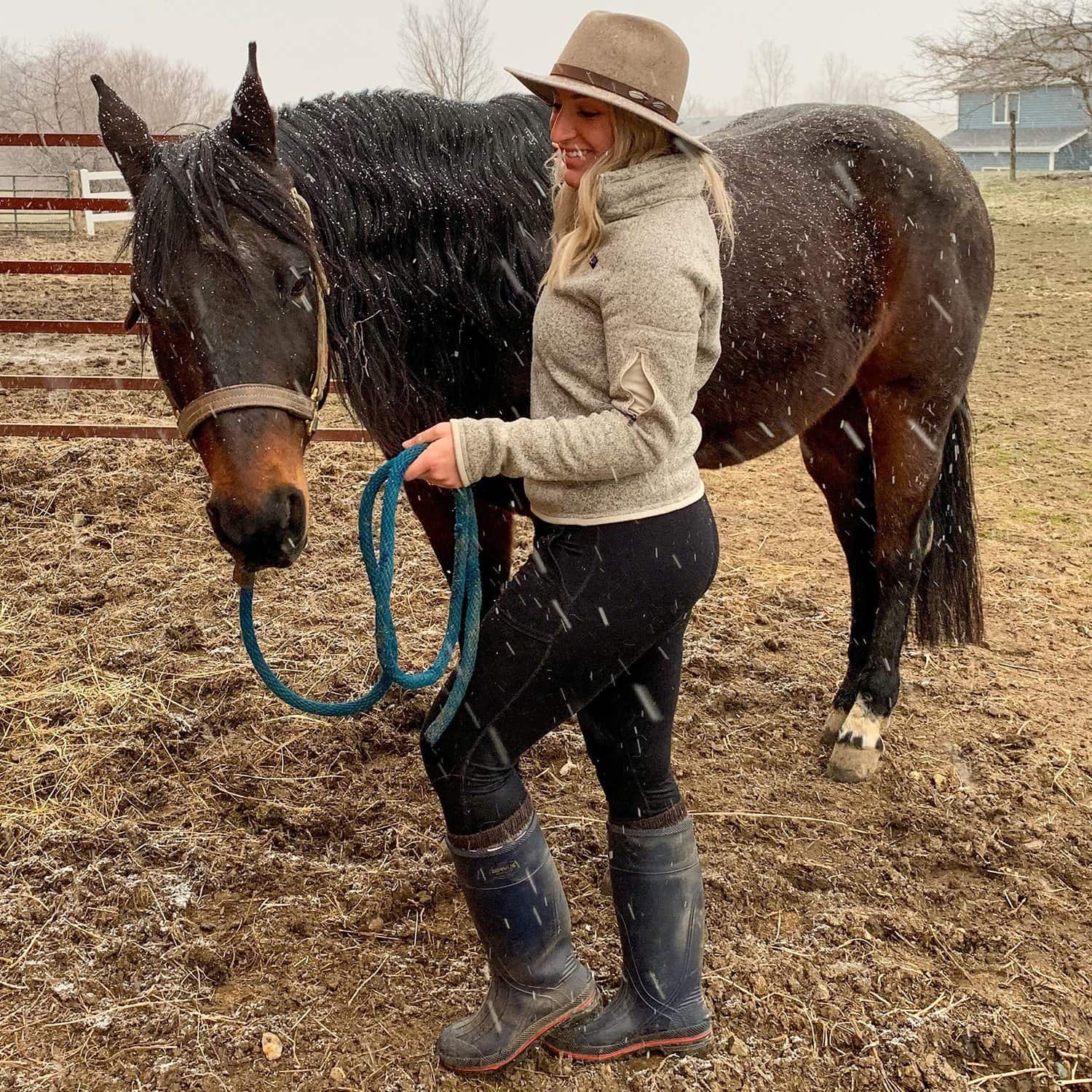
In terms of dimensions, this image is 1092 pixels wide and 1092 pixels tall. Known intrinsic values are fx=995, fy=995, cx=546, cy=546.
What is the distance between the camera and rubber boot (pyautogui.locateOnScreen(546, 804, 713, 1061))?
1890mm

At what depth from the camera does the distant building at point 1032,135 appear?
40875 mm

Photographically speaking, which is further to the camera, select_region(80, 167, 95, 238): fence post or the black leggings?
select_region(80, 167, 95, 238): fence post

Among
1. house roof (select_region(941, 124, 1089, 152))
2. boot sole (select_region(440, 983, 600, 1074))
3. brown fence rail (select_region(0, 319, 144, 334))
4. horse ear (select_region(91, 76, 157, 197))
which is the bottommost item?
house roof (select_region(941, 124, 1089, 152))

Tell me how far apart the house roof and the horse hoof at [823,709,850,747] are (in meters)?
43.8

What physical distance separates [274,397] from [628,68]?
0.78 m

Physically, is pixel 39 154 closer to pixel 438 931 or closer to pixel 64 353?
pixel 64 353

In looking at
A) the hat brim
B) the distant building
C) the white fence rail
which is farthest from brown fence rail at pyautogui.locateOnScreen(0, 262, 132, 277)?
the distant building

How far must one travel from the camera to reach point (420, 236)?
217 centimetres

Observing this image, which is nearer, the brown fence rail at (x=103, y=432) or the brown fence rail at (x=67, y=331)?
the brown fence rail at (x=67, y=331)

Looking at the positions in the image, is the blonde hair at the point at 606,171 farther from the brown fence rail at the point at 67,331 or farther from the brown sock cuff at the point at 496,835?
the brown fence rail at the point at 67,331

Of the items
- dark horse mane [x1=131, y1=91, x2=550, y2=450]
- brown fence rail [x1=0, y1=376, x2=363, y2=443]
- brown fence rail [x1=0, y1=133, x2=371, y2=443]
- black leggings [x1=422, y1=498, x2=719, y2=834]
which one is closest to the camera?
black leggings [x1=422, y1=498, x2=719, y2=834]

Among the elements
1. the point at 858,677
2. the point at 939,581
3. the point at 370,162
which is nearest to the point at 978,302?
the point at 939,581

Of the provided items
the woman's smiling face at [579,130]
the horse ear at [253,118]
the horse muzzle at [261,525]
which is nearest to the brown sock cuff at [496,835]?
the horse muzzle at [261,525]

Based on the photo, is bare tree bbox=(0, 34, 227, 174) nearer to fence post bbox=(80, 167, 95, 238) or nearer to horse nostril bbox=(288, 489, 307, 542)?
fence post bbox=(80, 167, 95, 238)
